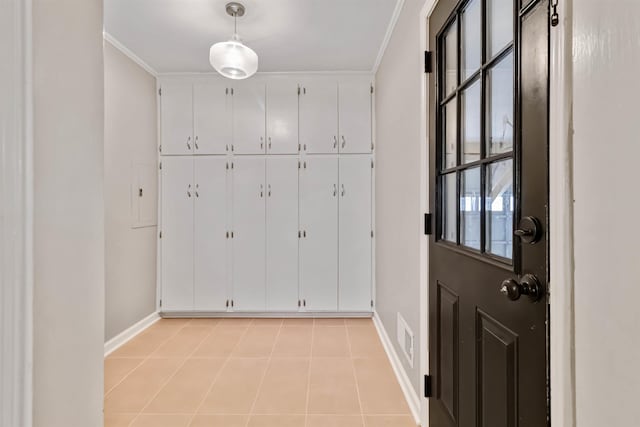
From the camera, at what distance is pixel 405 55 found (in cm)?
229

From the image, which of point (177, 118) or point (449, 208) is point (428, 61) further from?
point (177, 118)

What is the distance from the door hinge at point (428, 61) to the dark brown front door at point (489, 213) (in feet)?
0.17

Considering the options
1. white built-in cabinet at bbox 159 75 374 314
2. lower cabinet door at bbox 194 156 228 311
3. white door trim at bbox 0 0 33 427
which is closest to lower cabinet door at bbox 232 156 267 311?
white built-in cabinet at bbox 159 75 374 314

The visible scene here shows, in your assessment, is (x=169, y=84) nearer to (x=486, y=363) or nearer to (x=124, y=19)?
(x=124, y=19)

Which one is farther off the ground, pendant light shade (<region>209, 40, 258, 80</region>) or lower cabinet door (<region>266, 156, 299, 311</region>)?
pendant light shade (<region>209, 40, 258, 80</region>)

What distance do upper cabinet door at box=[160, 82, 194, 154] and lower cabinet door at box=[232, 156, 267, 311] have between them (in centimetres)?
60

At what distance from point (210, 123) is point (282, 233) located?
143cm

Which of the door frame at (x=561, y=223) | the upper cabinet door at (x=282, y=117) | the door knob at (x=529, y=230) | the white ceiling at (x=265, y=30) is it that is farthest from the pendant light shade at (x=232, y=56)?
the door knob at (x=529, y=230)

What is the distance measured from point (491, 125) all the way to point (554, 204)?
1.68 ft

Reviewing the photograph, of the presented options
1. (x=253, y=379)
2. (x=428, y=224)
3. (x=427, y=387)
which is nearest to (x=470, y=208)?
(x=428, y=224)

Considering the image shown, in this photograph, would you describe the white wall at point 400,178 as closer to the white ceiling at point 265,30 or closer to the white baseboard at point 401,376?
the white baseboard at point 401,376

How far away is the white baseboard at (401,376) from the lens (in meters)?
1.95

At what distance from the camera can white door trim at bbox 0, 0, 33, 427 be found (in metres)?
0.54

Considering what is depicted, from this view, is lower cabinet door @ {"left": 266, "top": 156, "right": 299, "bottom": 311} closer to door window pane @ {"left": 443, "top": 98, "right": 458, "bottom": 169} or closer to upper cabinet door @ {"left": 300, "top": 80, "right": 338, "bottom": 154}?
upper cabinet door @ {"left": 300, "top": 80, "right": 338, "bottom": 154}
